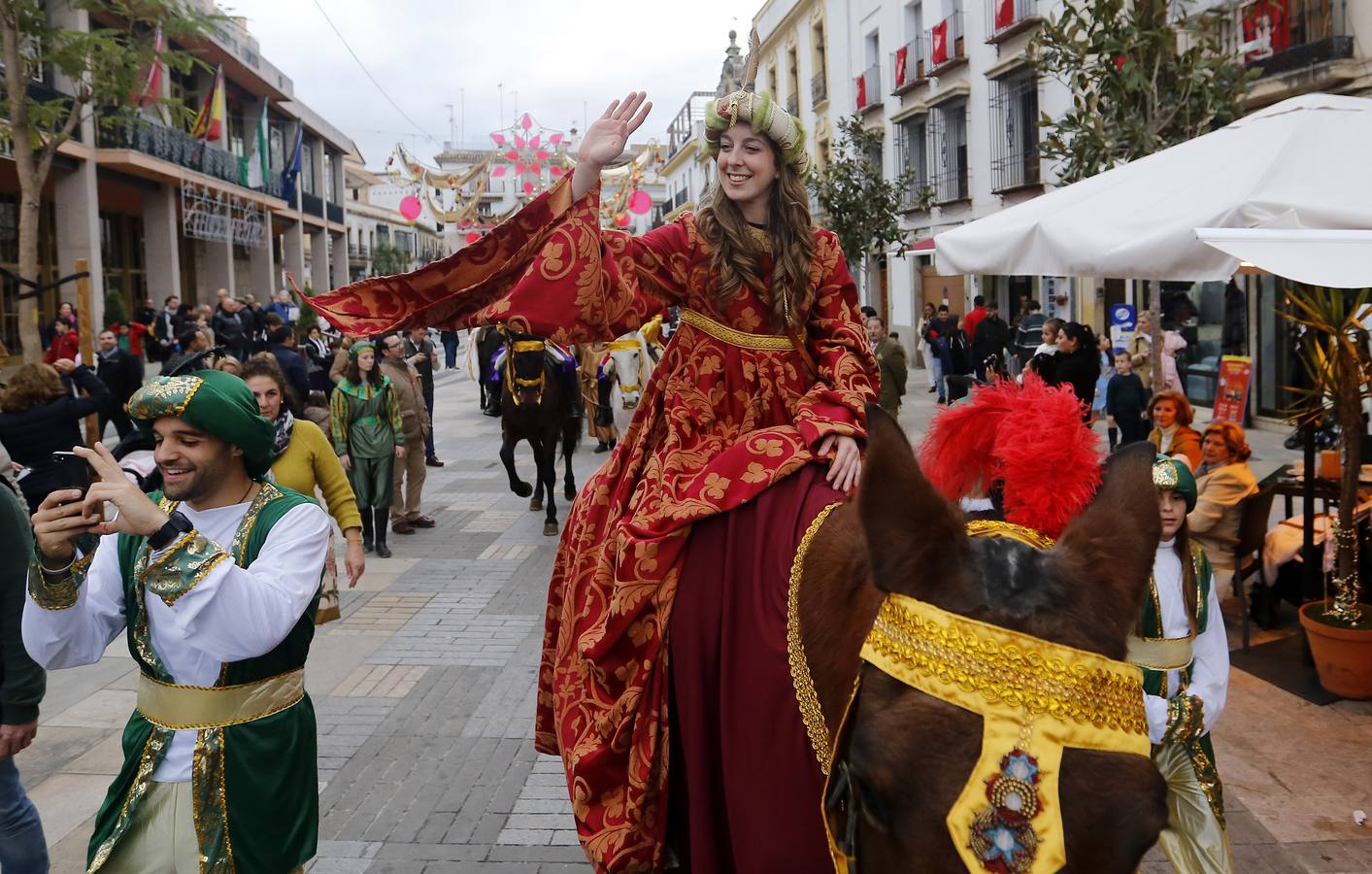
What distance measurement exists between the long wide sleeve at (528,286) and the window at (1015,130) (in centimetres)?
1976

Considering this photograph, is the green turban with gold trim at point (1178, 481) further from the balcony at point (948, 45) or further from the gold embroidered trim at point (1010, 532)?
the balcony at point (948, 45)

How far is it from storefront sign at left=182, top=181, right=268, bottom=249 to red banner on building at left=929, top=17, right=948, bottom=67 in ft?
62.3

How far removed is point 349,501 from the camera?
5301 mm

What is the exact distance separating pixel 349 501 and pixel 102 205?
1022 inches

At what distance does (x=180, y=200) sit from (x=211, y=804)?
30.9 m

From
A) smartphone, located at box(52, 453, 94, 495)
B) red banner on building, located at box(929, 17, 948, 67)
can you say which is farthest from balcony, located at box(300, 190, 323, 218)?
smartphone, located at box(52, 453, 94, 495)

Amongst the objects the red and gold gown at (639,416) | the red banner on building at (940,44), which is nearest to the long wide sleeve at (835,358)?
the red and gold gown at (639,416)

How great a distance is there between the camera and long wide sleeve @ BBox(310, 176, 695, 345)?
8.08 feet

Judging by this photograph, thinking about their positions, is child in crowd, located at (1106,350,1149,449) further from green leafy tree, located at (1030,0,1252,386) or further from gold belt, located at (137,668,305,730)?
Answer: gold belt, located at (137,668,305,730)

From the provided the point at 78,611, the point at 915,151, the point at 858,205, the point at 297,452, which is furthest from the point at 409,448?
the point at 915,151

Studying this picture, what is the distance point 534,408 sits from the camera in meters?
10.7

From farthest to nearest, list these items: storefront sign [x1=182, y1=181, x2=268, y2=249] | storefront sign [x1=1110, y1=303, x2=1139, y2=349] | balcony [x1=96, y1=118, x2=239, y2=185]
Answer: storefront sign [x1=182, y1=181, x2=268, y2=249], balcony [x1=96, y1=118, x2=239, y2=185], storefront sign [x1=1110, y1=303, x2=1139, y2=349]

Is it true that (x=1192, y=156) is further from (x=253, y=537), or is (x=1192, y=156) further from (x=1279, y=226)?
(x=253, y=537)

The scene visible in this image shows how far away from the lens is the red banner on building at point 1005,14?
69.4 ft
